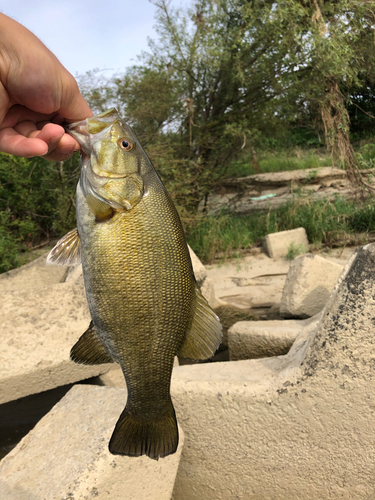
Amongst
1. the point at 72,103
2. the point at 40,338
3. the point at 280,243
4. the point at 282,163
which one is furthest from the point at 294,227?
the point at 72,103

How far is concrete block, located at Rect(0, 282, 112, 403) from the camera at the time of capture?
96.0 inches

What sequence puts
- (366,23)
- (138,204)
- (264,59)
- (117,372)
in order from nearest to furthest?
(138,204)
(117,372)
(366,23)
(264,59)

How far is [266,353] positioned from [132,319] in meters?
2.67

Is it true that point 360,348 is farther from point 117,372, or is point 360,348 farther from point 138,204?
point 117,372

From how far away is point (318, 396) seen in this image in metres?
2.19

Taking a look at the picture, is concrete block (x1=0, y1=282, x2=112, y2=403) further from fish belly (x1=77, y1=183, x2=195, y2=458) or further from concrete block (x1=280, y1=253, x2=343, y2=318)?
concrete block (x1=280, y1=253, x2=343, y2=318)

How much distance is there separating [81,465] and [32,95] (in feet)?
5.17

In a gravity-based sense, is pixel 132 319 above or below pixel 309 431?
above

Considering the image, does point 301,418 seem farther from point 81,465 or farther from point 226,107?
point 226,107

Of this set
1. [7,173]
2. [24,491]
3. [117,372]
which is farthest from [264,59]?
[24,491]

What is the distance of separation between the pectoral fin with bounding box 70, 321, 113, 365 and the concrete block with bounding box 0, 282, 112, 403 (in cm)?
146

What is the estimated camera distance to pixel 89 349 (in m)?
1.20

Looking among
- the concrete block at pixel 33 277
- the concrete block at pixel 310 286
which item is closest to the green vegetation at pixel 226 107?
the concrete block at pixel 33 277

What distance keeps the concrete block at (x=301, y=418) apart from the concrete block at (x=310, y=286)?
5.85ft
